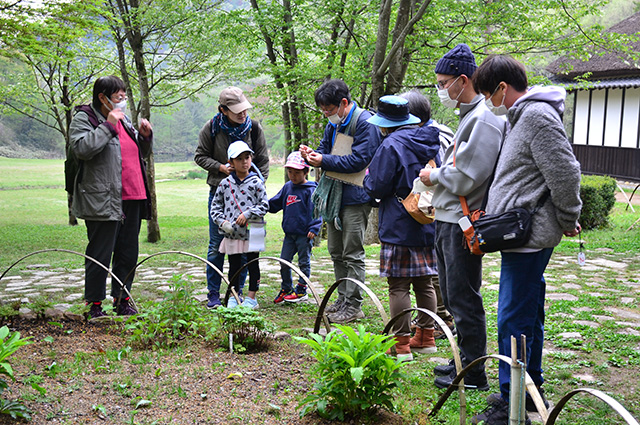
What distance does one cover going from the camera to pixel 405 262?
3916mm

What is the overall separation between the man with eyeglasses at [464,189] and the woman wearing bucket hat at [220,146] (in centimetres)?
239

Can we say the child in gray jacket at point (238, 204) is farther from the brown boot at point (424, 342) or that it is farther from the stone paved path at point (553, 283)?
the brown boot at point (424, 342)

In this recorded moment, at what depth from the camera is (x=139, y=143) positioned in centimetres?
496

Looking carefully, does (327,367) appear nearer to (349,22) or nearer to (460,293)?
(460,293)

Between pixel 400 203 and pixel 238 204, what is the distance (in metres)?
1.81

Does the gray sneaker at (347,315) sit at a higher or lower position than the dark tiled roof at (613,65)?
lower

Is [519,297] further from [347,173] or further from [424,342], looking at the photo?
[347,173]

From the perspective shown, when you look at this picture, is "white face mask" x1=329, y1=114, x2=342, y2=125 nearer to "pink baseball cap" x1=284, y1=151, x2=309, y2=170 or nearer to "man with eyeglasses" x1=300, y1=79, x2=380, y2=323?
"man with eyeglasses" x1=300, y1=79, x2=380, y2=323

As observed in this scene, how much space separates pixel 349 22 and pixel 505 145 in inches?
388

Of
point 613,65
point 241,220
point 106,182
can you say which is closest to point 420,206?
point 241,220

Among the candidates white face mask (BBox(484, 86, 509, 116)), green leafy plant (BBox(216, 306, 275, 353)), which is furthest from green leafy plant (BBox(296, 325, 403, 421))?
white face mask (BBox(484, 86, 509, 116))

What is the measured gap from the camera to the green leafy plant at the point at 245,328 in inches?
A: 143

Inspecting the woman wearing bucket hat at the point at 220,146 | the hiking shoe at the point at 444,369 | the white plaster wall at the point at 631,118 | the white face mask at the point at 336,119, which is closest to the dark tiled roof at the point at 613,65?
→ the white plaster wall at the point at 631,118

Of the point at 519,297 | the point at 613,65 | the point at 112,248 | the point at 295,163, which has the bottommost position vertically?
the point at 112,248
